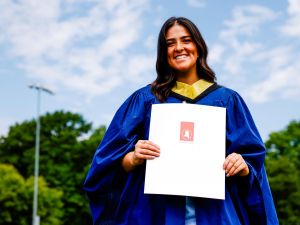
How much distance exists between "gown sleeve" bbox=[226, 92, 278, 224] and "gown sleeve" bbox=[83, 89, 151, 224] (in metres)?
0.48

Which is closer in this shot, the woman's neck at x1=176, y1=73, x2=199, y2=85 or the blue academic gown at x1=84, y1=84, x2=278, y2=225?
the blue academic gown at x1=84, y1=84, x2=278, y2=225

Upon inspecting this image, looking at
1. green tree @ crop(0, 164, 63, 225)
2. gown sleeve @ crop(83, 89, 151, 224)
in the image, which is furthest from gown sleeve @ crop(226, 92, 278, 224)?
green tree @ crop(0, 164, 63, 225)

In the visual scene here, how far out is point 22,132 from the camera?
44.8 meters

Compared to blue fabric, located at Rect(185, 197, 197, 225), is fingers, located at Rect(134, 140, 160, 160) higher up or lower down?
higher up

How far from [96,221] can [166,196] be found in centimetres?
46

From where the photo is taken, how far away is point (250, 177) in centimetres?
298

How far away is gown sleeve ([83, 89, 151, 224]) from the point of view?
3.11 metres

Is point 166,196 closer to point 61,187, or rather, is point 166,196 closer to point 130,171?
Result: point 130,171

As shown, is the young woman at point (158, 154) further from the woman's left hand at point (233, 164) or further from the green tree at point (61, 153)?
the green tree at point (61, 153)

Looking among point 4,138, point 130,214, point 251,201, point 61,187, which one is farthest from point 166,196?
point 4,138

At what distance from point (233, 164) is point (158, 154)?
14.2 inches

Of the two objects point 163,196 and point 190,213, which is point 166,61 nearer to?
point 163,196

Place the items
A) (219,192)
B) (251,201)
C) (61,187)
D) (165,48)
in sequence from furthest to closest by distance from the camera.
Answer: (61,187) < (165,48) < (251,201) < (219,192)

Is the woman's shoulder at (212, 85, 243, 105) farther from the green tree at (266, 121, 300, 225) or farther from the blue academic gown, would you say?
the green tree at (266, 121, 300, 225)
